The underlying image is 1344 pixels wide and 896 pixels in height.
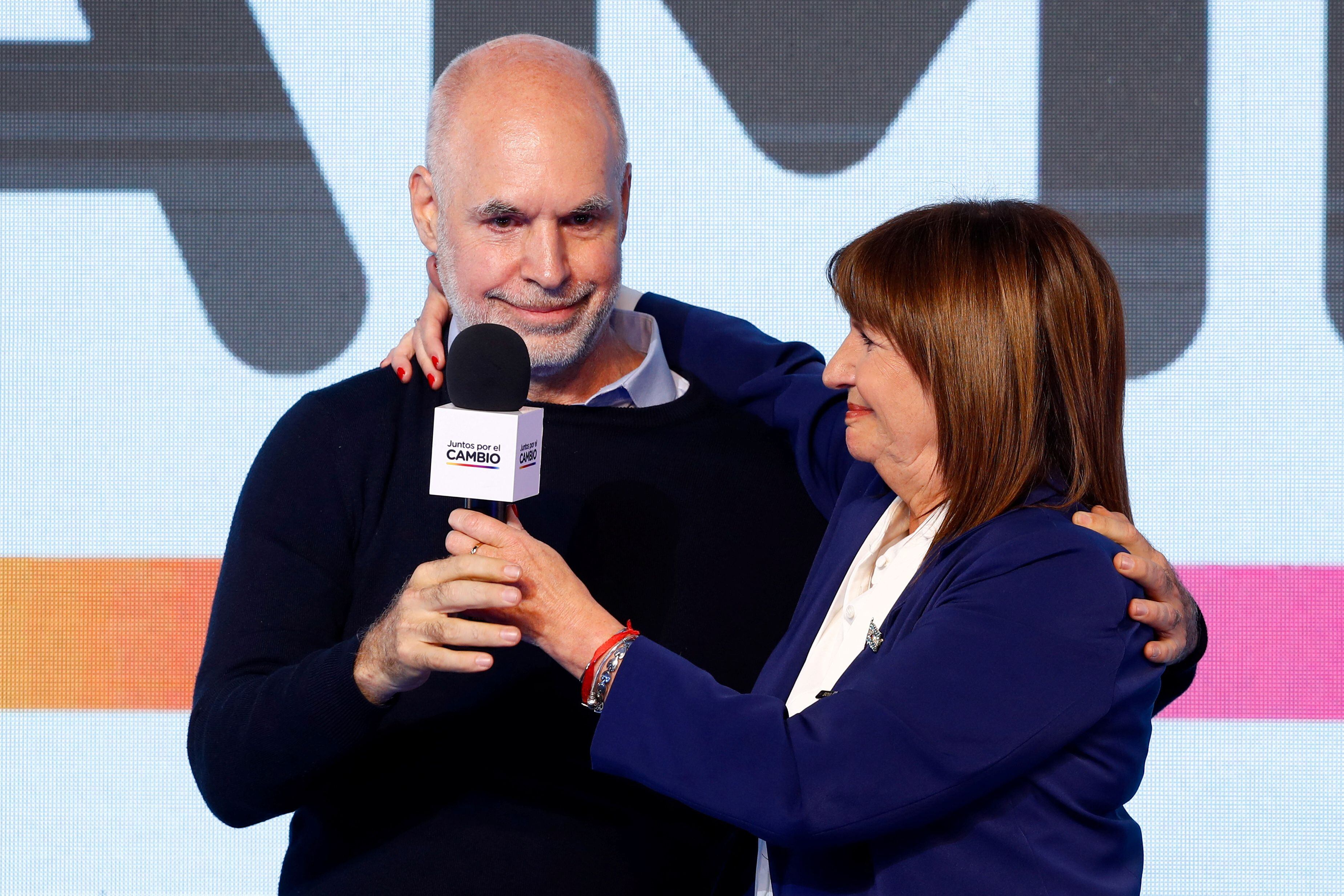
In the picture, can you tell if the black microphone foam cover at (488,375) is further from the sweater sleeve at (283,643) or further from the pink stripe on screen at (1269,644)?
the pink stripe on screen at (1269,644)

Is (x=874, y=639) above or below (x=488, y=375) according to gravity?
below

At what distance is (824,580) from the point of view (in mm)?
1484

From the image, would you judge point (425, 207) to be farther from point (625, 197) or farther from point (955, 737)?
point (955, 737)

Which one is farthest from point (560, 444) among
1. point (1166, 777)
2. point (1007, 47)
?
point (1166, 777)

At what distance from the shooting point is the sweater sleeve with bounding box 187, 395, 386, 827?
4.21 ft

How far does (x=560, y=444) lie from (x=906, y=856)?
0.73 m

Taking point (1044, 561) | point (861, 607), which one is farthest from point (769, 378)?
point (1044, 561)

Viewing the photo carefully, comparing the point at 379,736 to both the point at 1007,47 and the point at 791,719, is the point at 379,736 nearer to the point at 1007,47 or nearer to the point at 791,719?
the point at 791,719

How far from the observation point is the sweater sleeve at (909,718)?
110 cm

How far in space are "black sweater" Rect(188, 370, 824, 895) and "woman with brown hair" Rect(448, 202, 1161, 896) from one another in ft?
0.76

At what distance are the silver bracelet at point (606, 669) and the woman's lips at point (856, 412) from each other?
387 mm

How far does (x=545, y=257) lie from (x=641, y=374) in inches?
10.4

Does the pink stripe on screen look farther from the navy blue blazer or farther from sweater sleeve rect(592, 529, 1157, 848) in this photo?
sweater sleeve rect(592, 529, 1157, 848)

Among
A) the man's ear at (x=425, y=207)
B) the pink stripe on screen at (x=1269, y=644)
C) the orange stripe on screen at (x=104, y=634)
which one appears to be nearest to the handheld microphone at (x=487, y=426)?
the man's ear at (x=425, y=207)
